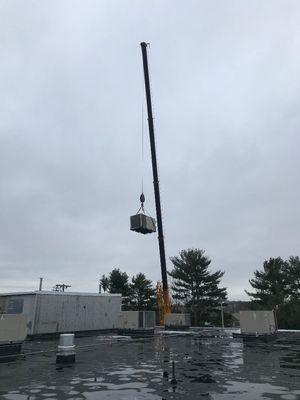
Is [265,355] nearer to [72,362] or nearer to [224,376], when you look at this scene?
[224,376]

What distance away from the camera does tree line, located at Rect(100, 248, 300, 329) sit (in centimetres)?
5572

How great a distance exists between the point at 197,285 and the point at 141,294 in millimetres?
10415

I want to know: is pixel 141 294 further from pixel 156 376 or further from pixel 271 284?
pixel 156 376

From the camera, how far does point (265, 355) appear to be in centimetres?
2125

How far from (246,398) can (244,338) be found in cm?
2043

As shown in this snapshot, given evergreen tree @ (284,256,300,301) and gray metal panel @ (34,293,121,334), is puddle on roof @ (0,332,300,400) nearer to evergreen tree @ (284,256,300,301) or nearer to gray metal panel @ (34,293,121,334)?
gray metal panel @ (34,293,121,334)

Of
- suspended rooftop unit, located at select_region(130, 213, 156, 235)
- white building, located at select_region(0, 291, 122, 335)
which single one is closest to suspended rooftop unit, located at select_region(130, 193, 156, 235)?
suspended rooftop unit, located at select_region(130, 213, 156, 235)

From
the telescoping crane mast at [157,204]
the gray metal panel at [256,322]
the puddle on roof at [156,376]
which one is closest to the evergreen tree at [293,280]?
the telescoping crane mast at [157,204]

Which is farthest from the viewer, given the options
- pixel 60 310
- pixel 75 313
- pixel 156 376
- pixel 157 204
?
pixel 157 204

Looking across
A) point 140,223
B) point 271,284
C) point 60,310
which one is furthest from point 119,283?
point 140,223

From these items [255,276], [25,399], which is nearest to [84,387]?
[25,399]

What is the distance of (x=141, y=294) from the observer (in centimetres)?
6956

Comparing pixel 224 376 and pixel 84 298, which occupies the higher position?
pixel 84 298

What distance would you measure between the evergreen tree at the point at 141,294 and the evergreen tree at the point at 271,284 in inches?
723
